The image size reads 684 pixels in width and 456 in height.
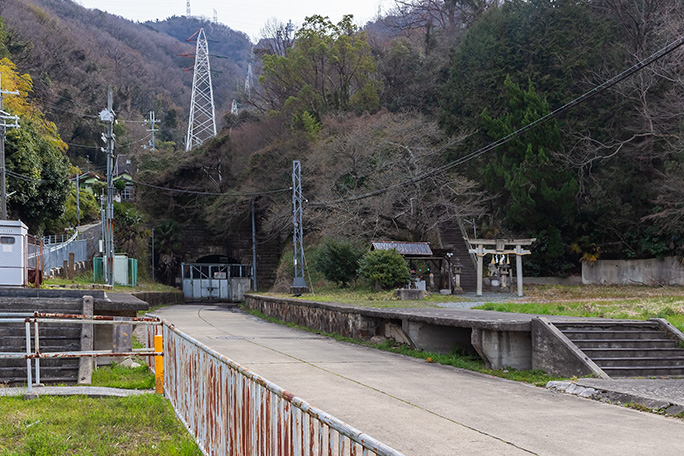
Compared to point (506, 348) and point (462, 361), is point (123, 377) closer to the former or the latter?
point (462, 361)

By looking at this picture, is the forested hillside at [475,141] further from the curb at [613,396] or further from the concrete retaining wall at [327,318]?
the curb at [613,396]

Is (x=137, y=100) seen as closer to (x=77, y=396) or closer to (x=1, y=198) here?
(x=1, y=198)

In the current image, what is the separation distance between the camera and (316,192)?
34.3 meters

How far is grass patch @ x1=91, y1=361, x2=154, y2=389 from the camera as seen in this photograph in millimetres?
9430

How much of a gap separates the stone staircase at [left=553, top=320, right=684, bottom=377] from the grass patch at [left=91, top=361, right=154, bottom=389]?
6.67 meters

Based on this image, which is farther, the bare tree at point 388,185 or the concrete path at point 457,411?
the bare tree at point 388,185

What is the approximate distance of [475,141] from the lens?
111 feet

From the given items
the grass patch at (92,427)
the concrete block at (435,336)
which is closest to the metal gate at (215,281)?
the concrete block at (435,336)

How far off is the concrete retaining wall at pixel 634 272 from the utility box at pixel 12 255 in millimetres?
24587

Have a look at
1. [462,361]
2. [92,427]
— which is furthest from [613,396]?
[92,427]

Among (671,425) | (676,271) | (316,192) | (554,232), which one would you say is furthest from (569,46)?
(671,425)

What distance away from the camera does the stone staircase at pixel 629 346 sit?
391 inches

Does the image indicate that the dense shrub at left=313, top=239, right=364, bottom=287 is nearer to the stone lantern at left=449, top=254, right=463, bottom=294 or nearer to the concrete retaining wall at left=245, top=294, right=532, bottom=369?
the stone lantern at left=449, top=254, right=463, bottom=294

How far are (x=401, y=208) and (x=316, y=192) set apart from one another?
6532 mm
